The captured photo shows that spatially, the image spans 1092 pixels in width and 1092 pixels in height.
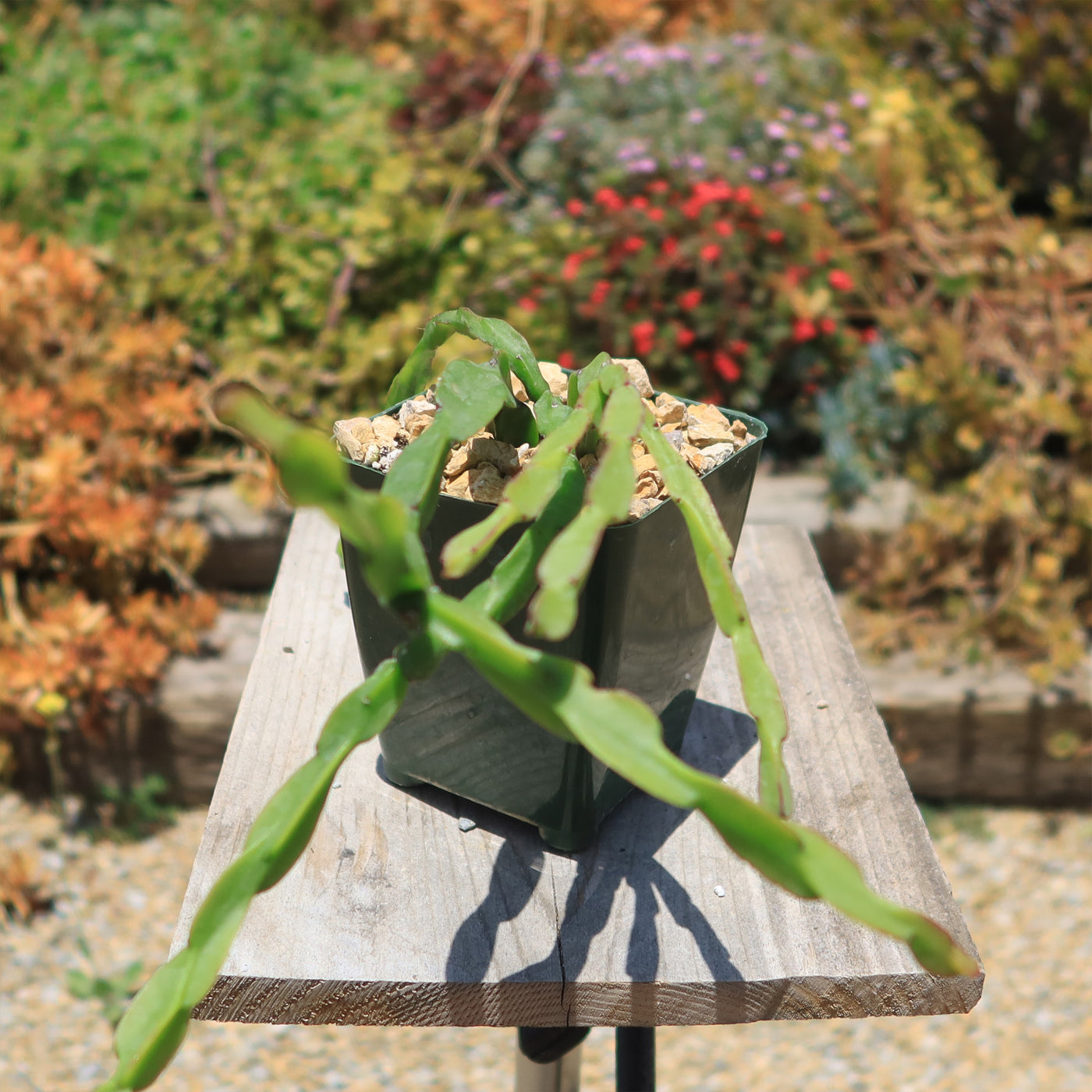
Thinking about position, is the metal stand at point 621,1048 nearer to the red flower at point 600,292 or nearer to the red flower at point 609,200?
the red flower at point 600,292

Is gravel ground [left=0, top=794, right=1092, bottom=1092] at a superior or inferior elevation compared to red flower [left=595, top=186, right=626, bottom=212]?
inferior

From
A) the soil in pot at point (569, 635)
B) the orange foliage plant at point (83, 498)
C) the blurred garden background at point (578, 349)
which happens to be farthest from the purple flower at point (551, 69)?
the soil in pot at point (569, 635)

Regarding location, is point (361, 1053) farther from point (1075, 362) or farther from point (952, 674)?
point (1075, 362)

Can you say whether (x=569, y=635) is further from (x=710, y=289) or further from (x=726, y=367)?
(x=710, y=289)

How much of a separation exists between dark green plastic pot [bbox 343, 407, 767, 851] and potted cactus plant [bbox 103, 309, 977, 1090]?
0.9 inches

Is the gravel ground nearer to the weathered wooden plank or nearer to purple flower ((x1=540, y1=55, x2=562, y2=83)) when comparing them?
the weathered wooden plank

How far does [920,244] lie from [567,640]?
6.16ft

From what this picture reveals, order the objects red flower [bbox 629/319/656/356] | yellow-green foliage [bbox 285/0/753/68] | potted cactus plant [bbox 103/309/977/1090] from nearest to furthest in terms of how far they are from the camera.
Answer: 1. potted cactus plant [bbox 103/309/977/1090]
2. red flower [bbox 629/319/656/356]
3. yellow-green foliage [bbox 285/0/753/68]

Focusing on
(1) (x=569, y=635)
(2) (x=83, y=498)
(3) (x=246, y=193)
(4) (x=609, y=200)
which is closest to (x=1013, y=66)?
(4) (x=609, y=200)

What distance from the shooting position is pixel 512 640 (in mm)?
617

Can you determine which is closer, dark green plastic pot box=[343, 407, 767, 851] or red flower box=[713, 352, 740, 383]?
dark green plastic pot box=[343, 407, 767, 851]

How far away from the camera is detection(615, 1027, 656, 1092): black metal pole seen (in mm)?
943

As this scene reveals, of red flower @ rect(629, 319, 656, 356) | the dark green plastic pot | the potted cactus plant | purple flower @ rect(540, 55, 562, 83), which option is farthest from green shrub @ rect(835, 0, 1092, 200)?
the potted cactus plant

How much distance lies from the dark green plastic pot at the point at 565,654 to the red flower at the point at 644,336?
1368 millimetres
